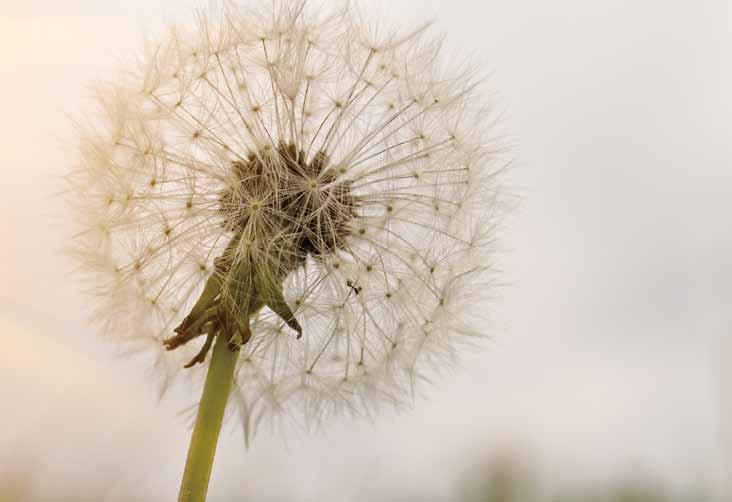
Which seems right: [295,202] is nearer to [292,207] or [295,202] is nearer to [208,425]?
[292,207]

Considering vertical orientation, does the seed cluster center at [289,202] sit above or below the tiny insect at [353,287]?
above

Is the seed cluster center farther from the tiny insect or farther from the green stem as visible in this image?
the green stem

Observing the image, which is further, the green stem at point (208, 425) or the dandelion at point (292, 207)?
the dandelion at point (292, 207)

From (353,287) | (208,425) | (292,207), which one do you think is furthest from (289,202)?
(208,425)

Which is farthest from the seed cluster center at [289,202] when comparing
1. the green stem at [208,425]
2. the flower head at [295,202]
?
the green stem at [208,425]

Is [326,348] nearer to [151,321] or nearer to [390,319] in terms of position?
[390,319]

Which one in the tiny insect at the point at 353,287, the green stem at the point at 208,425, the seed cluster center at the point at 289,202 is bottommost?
the green stem at the point at 208,425

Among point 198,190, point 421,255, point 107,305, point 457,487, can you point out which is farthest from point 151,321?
point 457,487

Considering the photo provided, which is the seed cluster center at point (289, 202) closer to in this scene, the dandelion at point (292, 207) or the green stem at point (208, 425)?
the dandelion at point (292, 207)
